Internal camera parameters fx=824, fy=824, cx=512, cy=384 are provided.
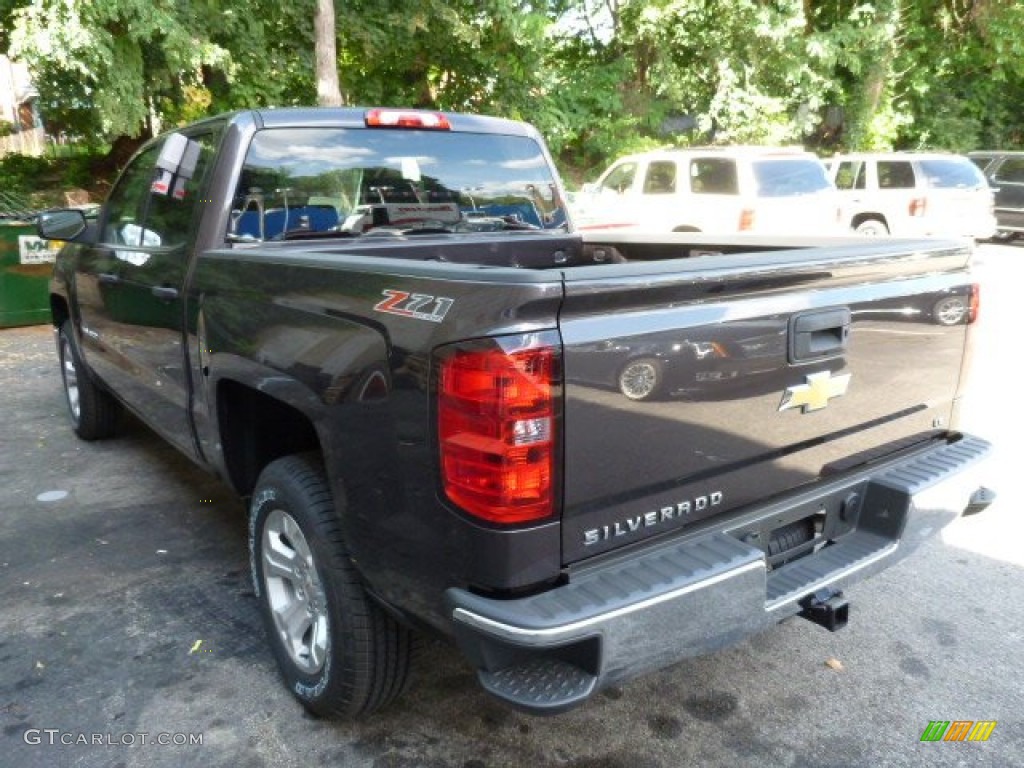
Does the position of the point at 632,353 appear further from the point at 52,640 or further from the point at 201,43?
the point at 201,43

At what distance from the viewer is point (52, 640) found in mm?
3141

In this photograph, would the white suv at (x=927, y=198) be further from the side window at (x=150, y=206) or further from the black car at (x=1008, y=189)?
the side window at (x=150, y=206)

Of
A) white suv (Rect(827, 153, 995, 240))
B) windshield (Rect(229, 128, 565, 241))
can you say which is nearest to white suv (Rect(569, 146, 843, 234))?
white suv (Rect(827, 153, 995, 240))

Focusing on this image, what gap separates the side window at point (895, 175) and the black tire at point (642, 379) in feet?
49.9

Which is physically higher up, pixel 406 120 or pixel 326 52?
pixel 326 52

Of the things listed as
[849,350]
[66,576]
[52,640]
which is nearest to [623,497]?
[849,350]

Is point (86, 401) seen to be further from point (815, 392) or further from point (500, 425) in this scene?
point (815, 392)

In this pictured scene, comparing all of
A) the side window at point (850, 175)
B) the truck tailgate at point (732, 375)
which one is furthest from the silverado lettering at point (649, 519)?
the side window at point (850, 175)

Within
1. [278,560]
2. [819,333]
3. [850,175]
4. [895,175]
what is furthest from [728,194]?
[278,560]

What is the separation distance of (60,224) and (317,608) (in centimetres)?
289

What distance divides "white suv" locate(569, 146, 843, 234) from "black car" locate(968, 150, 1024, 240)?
6.81 metres

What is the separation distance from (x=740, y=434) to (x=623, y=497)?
0.44 meters

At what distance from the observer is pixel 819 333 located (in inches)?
93.4
